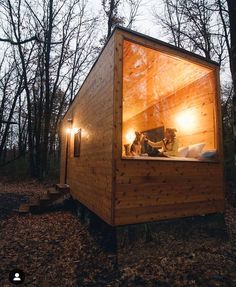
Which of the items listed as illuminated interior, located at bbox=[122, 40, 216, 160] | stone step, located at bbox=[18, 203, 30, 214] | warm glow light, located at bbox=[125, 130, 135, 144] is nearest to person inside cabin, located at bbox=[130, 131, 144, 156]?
illuminated interior, located at bbox=[122, 40, 216, 160]

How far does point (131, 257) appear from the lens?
3.43 meters

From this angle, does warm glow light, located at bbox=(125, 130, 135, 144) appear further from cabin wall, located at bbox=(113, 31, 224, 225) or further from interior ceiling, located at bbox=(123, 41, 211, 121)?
cabin wall, located at bbox=(113, 31, 224, 225)

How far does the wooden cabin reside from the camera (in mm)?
3557

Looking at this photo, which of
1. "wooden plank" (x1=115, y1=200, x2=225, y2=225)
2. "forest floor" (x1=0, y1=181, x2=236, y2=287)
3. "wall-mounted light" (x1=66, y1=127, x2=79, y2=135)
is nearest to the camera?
"forest floor" (x1=0, y1=181, x2=236, y2=287)

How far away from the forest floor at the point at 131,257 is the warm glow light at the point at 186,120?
2.63 metres

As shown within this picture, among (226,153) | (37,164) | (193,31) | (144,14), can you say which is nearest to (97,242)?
(226,153)

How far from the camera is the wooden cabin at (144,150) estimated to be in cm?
356

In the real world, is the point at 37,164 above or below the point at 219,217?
above

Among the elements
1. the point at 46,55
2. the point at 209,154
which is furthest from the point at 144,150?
the point at 46,55

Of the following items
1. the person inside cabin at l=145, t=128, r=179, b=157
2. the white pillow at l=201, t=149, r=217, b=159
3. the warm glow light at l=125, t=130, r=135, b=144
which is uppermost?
the warm glow light at l=125, t=130, r=135, b=144

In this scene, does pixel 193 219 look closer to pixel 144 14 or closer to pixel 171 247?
pixel 171 247

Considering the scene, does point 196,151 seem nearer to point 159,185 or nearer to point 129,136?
point 159,185

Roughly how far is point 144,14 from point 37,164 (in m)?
11.9

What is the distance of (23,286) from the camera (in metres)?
2.88
